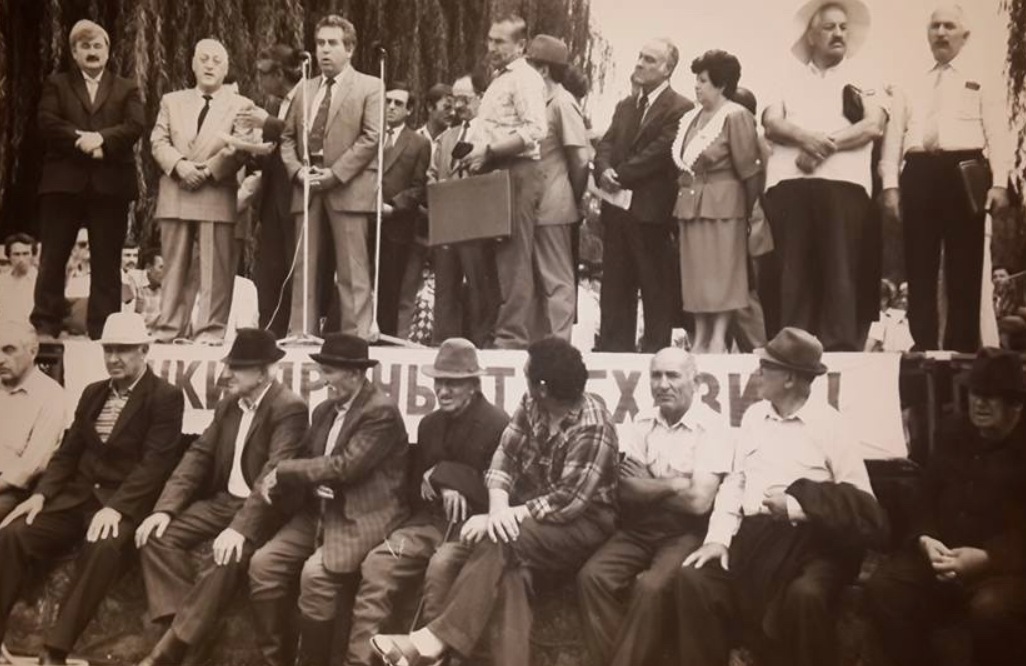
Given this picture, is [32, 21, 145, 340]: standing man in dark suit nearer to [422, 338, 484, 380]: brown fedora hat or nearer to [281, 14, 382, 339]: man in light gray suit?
[281, 14, 382, 339]: man in light gray suit

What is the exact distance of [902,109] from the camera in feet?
18.9

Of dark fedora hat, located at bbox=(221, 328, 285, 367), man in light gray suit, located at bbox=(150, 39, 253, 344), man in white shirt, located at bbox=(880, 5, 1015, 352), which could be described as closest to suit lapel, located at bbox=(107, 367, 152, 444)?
man in light gray suit, located at bbox=(150, 39, 253, 344)

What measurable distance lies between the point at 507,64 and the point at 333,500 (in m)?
2.07

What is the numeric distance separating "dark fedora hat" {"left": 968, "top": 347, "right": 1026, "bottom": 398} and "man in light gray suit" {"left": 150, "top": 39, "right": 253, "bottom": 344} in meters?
3.30

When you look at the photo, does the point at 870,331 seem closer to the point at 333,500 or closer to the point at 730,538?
the point at 730,538

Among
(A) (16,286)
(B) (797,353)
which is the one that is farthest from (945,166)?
(A) (16,286)

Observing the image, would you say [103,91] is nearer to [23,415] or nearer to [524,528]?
[23,415]

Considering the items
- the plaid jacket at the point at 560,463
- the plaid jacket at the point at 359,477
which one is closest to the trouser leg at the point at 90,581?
the plaid jacket at the point at 359,477

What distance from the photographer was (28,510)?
6.16 meters

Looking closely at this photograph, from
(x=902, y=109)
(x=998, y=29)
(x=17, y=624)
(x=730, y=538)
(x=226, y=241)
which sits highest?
(x=998, y=29)

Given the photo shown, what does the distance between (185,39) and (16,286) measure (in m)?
1.41

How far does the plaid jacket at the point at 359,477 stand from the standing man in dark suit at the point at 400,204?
458mm

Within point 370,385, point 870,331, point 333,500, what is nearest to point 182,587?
point 333,500

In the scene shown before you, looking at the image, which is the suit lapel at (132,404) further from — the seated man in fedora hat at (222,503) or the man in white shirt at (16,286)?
the man in white shirt at (16,286)
